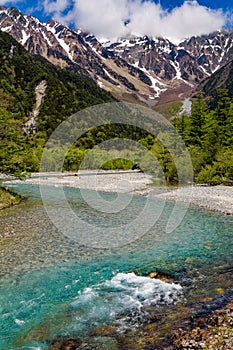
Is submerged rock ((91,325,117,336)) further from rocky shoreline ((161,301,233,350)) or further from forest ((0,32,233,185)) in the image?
forest ((0,32,233,185))

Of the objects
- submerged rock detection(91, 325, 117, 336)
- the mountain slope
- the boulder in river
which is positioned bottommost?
the boulder in river

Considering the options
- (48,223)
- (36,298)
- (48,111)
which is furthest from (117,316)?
(48,111)

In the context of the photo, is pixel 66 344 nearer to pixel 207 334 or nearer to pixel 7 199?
pixel 207 334

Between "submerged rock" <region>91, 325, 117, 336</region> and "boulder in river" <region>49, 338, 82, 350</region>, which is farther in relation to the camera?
"submerged rock" <region>91, 325, 117, 336</region>

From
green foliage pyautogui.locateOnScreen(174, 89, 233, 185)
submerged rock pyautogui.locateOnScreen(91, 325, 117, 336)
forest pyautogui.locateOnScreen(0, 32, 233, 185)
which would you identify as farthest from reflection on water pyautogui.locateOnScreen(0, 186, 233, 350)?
green foliage pyautogui.locateOnScreen(174, 89, 233, 185)

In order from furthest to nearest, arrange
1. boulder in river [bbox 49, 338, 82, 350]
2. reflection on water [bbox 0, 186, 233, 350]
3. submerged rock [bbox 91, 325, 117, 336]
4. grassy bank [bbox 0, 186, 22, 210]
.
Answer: grassy bank [bbox 0, 186, 22, 210], reflection on water [bbox 0, 186, 233, 350], submerged rock [bbox 91, 325, 117, 336], boulder in river [bbox 49, 338, 82, 350]

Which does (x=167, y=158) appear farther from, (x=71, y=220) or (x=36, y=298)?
(x=36, y=298)

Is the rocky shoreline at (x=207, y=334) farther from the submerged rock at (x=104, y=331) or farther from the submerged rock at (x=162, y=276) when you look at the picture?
the submerged rock at (x=162, y=276)

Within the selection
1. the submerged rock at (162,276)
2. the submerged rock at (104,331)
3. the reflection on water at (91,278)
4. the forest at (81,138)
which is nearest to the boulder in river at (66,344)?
the reflection on water at (91,278)
